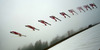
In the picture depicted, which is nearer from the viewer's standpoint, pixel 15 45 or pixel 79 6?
pixel 15 45

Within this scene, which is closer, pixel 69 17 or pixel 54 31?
pixel 54 31

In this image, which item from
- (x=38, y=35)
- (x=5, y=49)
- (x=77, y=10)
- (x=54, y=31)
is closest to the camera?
(x=5, y=49)

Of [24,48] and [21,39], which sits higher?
[21,39]

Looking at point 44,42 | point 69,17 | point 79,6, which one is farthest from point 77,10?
point 44,42

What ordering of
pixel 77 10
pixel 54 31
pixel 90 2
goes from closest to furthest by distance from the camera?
pixel 54 31 < pixel 77 10 < pixel 90 2

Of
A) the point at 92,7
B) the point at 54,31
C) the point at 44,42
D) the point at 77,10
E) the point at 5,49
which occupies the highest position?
the point at 92,7

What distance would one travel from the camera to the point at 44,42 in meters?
1.50

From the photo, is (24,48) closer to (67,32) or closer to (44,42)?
(44,42)

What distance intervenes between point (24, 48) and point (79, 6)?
115 cm

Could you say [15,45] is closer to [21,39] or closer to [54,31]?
[21,39]

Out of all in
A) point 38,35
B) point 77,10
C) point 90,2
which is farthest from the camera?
point 90,2

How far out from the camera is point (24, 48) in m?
1.34

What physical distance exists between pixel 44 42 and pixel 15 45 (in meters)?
0.37

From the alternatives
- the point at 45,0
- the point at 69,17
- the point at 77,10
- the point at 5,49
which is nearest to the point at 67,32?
the point at 69,17
